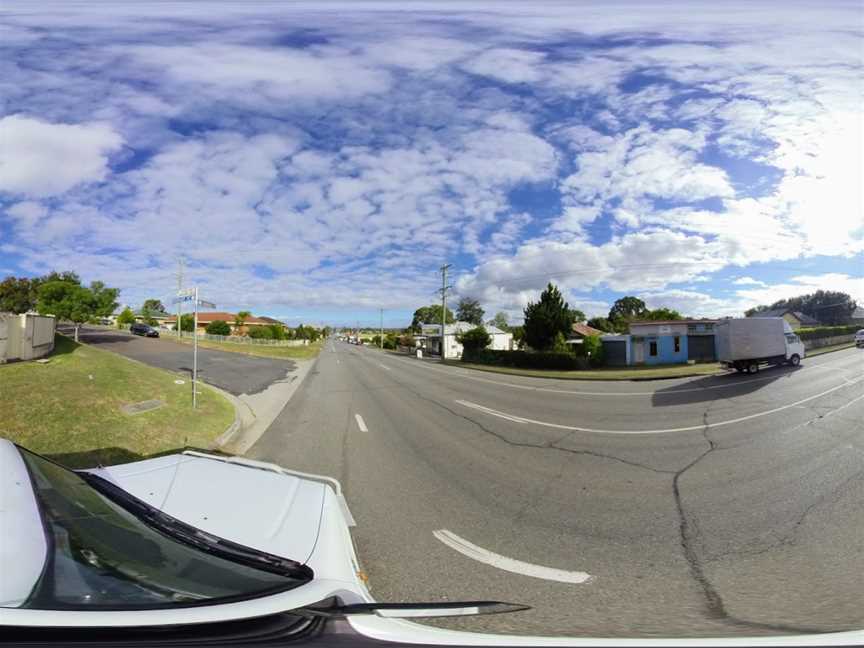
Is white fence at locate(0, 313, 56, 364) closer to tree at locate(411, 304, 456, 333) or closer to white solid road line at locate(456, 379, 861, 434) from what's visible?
white solid road line at locate(456, 379, 861, 434)

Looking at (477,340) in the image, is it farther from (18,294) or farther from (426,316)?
(426,316)

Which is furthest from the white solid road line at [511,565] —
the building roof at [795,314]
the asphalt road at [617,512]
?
the building roof at [795,314]

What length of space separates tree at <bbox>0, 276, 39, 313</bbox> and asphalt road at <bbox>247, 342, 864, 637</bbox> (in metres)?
33.4

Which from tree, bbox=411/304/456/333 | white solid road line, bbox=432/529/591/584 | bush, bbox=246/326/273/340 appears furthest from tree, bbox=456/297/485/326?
white solid road line, bbox=432/529/591/584

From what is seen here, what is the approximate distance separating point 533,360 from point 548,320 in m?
3.38

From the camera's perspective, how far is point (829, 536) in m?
2.92

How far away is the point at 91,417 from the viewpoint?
5.11 metres

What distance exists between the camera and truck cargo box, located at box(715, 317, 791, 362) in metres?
14.1

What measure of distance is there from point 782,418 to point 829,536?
513cm

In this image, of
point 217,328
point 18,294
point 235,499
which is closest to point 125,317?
point 217,328

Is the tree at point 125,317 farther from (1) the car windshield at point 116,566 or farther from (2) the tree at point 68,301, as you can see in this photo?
→ (1) the car windshield at point 116,566

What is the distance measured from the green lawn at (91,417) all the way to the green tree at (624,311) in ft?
133

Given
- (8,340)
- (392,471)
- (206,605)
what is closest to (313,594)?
(206,605)

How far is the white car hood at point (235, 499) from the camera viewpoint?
1.87 meters
